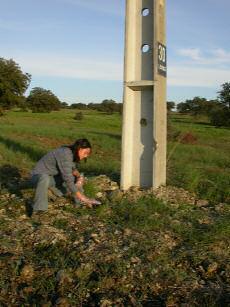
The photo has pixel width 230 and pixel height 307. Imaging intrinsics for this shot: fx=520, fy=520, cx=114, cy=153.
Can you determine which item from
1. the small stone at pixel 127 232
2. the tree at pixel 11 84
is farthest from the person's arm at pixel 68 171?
the tree at pixel 11 84

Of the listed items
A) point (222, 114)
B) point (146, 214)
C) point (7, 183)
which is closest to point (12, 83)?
point (222, 114)

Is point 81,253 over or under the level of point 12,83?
under

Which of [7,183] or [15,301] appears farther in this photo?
[7,183]

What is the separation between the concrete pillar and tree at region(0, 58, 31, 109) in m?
40.2

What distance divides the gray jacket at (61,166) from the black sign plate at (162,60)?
7.21 feet

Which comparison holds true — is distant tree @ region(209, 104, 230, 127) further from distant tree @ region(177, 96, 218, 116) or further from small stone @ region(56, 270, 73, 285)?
small stone @ region(56, 270, 73, 285)

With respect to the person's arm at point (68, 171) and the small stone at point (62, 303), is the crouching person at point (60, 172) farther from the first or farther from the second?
the small stone at point (62, 303)

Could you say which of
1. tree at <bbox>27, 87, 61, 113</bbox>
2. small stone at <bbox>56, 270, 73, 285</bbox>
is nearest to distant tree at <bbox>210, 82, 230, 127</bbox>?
tree at <bbox>27, 87, 61, 113</bbox>

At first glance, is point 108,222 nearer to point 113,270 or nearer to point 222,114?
point 113,270

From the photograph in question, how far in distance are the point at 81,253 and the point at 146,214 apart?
1.80m

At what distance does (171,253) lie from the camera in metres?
5.66

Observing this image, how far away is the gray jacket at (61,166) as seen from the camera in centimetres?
736

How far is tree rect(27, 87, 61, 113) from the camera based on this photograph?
6681 cm

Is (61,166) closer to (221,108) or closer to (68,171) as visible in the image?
(68,171)
